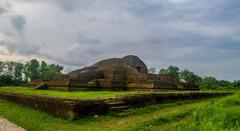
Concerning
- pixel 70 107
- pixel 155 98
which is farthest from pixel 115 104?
pixel 155 98

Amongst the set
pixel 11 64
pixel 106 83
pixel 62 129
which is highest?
pixel 11 64

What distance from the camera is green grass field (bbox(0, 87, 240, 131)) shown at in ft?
24.9

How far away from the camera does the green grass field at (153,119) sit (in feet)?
24.9

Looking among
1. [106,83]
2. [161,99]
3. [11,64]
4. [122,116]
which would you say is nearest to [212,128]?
[122,116]

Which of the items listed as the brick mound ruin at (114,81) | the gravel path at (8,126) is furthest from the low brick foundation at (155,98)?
the gravel path at (8,126)

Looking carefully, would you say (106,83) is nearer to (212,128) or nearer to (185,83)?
(185,83)

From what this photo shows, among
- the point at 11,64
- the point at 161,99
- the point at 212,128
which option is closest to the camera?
the point at 212,128

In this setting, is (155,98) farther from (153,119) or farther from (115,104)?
(153,119)

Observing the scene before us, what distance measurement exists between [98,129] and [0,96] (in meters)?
15.6

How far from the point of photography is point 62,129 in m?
11.4

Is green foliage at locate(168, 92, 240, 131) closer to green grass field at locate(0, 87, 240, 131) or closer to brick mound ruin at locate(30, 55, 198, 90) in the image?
green grass field at locate(0, 87, 240, 131)

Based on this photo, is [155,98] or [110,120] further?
[155,98]

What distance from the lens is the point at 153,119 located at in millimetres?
11453

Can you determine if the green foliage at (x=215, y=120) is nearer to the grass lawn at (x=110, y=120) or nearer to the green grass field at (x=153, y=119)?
the green grass field at (x=153, y=119)
